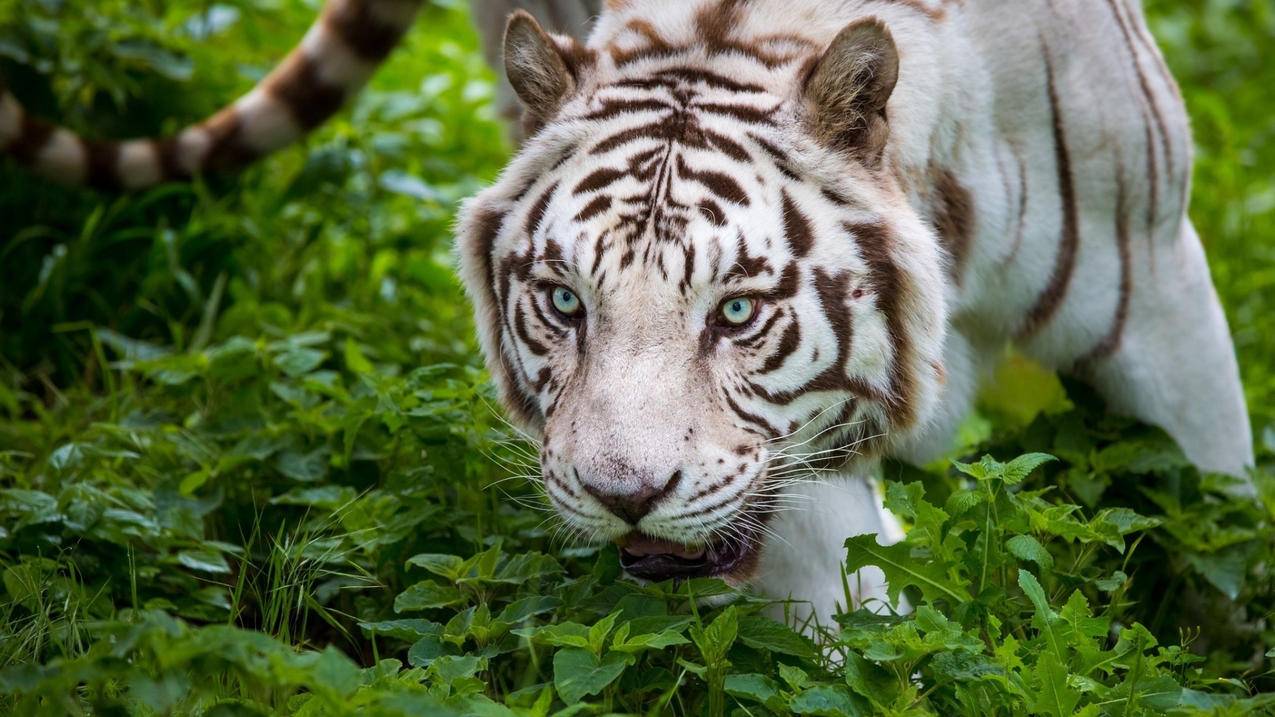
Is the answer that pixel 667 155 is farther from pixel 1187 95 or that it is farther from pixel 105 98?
pixel 1187 95

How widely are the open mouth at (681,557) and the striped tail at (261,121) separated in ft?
6.62

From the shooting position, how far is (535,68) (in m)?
2.39

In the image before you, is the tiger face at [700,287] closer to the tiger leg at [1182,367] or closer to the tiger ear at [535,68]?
the tiger ear at [535,68]

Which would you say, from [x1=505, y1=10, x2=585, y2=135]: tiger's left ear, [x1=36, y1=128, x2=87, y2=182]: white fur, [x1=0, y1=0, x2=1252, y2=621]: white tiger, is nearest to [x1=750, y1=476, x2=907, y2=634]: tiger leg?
[x1=0, y1=0, x2=1252, y2=621]: white tiger

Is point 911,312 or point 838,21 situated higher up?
point 838,21

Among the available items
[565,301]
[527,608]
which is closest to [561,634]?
[527,608]

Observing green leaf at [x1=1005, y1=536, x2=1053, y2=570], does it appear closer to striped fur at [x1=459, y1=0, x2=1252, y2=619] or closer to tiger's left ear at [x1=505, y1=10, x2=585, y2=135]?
striped fur at [x1=459, y1=0, x2=1252, y2=619]

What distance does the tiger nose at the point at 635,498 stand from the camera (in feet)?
6.66

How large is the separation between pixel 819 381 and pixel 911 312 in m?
0.21

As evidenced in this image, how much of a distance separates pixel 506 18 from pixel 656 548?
1.39 meters

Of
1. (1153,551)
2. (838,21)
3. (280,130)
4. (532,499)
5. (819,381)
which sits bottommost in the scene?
(1153,551)

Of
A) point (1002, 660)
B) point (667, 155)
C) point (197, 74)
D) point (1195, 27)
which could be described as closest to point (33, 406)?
point (197, 74)

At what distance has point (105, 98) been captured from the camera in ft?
14.1

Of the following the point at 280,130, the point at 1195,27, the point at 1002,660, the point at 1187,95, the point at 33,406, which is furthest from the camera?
the point at 1195,27
